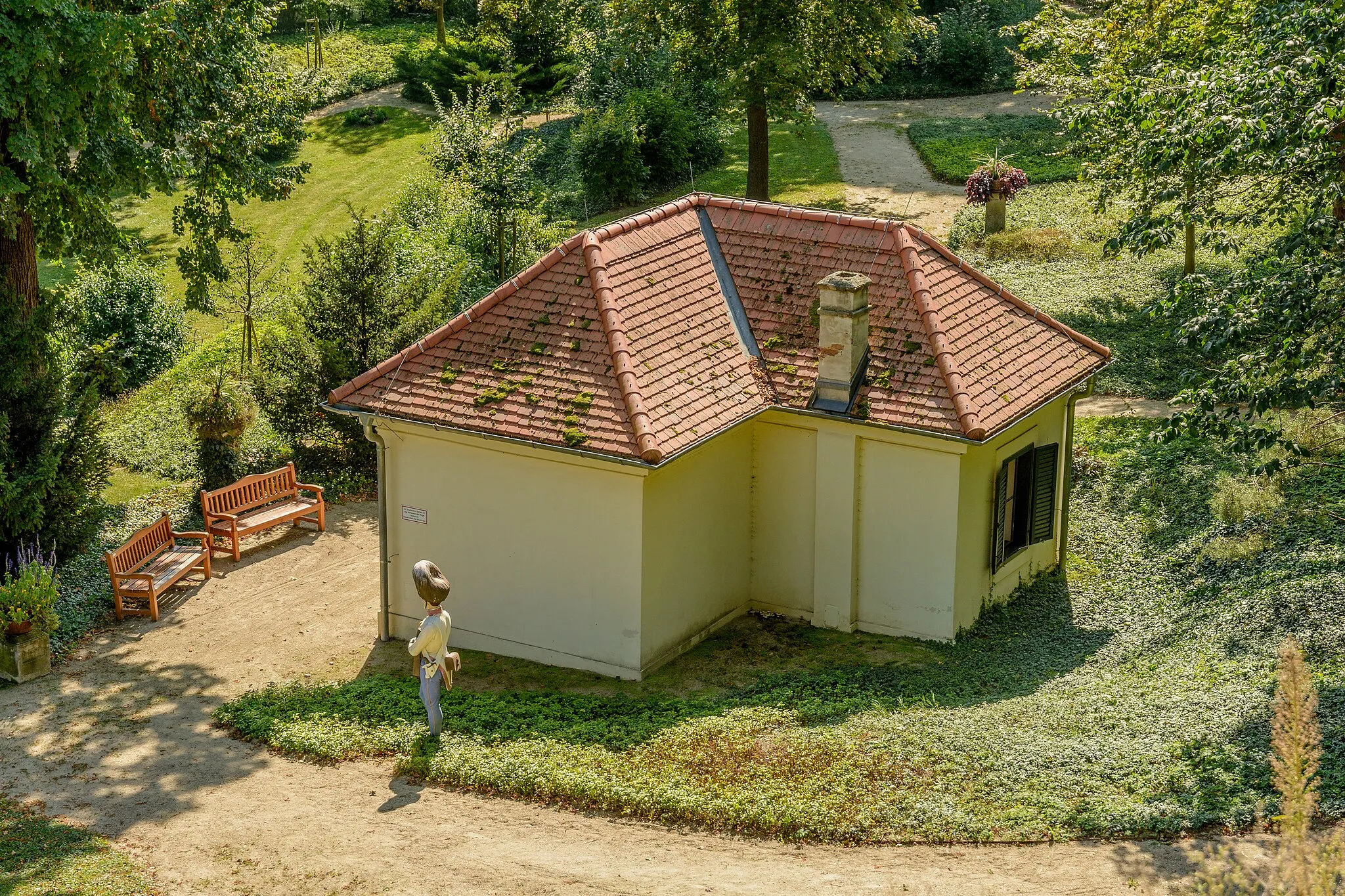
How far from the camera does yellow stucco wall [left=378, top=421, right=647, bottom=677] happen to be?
52.7 feet

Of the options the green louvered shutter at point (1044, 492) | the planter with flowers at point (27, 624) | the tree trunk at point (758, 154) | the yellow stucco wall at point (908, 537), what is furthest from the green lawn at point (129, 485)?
the tree trunk at point (758, 154)

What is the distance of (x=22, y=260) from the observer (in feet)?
68.7

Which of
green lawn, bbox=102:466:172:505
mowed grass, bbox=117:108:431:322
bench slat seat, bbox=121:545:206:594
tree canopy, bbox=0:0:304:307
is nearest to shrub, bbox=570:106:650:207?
mowed grass, bbox=117:108:431:322

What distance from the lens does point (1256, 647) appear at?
49.2 feet

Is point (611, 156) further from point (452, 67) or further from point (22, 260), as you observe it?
→ point (22, 260)

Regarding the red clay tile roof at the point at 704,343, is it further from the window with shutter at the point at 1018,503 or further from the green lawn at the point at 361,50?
the green lawn at the point at 361,50

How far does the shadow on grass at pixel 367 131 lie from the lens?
44.5 metres

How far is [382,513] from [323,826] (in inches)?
207

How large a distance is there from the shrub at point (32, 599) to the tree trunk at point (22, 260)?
17.9 feet

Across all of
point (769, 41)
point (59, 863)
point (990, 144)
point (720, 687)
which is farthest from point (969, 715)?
point (990, 144)

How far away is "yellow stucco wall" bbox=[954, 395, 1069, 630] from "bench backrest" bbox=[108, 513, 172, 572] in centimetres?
1083

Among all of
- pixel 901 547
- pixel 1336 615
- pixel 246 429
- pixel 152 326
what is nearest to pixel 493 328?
pixel 901 547

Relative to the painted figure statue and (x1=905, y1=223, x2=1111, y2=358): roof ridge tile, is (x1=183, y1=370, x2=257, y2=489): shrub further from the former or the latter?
(x1=905, y1=223, x2=1111, y2=358): roof ridge tile

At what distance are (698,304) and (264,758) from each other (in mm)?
7534
